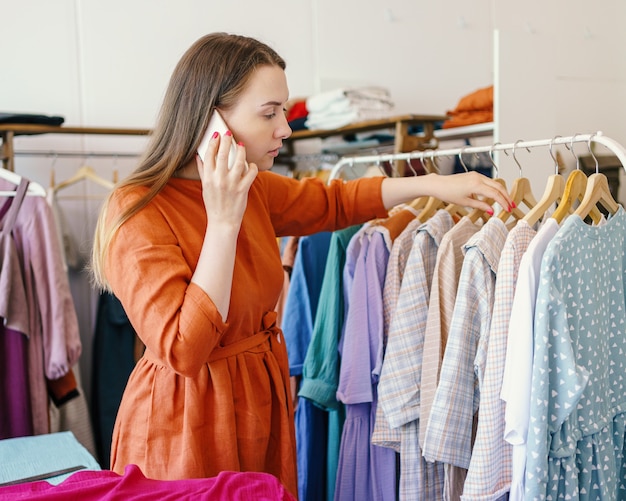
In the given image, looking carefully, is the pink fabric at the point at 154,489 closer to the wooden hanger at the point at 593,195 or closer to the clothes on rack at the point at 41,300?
the wooden hanger at the point at 593,195

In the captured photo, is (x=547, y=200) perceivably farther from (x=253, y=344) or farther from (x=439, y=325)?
(x=253, y=344)

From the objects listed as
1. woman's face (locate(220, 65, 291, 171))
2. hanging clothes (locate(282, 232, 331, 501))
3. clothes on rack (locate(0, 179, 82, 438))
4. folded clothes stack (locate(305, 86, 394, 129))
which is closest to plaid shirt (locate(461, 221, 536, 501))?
woman's face (locate(220, 65, 291, 171))

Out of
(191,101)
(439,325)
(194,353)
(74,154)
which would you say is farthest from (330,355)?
(74,154)

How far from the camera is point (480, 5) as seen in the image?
13.1 ft

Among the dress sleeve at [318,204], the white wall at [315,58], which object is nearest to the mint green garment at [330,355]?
the dress sleeve at [318,204]

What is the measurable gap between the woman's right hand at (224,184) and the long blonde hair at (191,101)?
0.32 feet

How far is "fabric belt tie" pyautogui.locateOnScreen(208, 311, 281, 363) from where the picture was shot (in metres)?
1.36

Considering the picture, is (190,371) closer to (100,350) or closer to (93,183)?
(100,350)

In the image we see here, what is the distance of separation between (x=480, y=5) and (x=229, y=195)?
3.23 m

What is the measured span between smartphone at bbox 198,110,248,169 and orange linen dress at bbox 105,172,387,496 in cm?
11

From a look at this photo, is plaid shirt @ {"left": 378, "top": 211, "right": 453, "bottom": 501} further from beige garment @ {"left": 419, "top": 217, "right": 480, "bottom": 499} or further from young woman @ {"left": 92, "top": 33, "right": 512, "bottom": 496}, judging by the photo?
young woman @ {"left": 92, "top": 33, "right": 512, "bottom": 496}

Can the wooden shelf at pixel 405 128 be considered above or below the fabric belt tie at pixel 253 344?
above

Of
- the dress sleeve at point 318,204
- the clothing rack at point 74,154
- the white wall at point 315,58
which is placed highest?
the white wall at point 315,58

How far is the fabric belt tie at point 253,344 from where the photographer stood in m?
1.36
